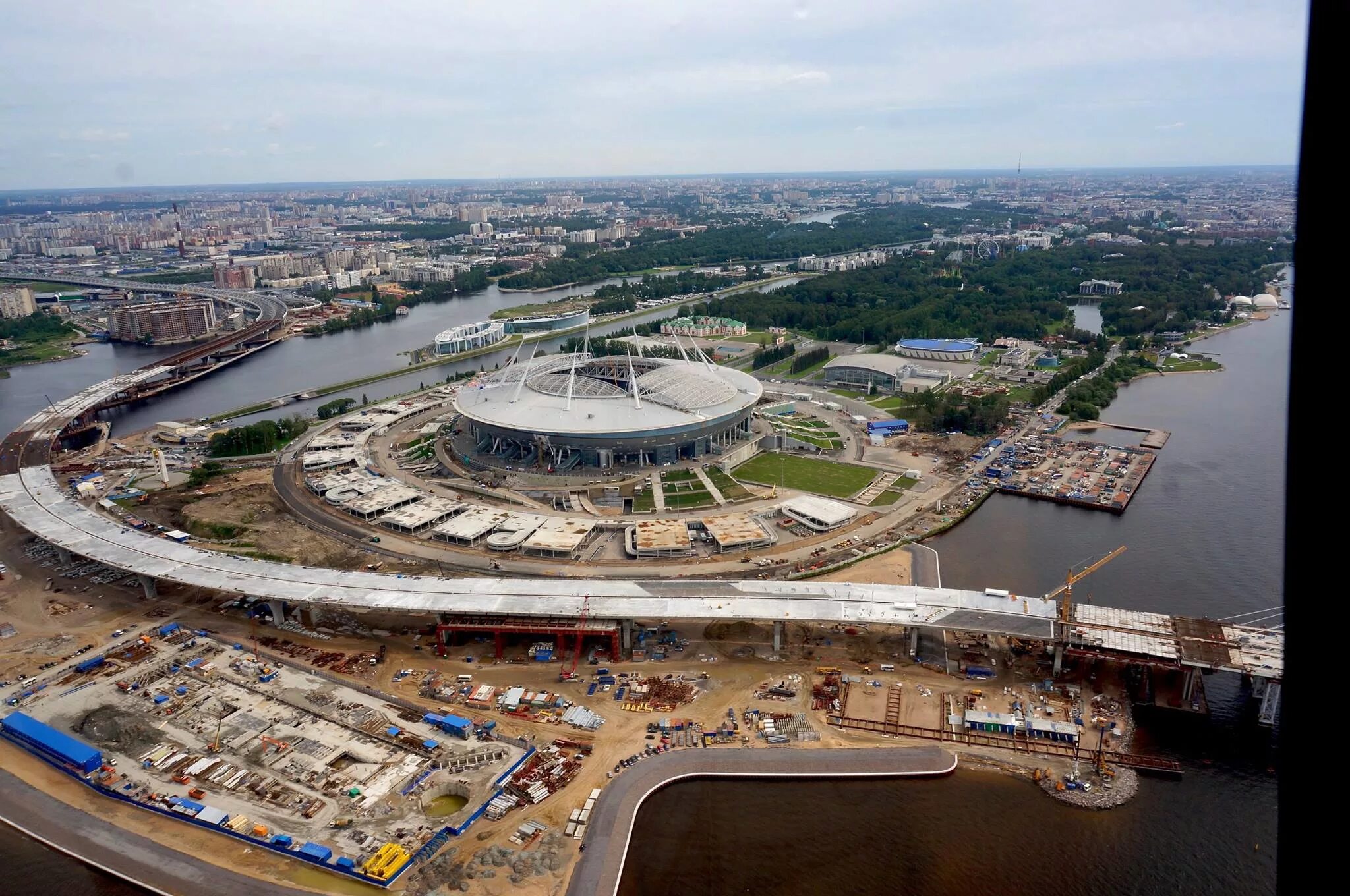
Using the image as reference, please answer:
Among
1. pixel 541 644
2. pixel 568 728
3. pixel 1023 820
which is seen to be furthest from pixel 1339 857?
pixel 541 644

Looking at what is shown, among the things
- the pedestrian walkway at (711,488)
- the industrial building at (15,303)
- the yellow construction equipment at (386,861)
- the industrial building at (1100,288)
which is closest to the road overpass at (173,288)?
the industrial building at (15,303)

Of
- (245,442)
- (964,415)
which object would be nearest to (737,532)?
(964,415)

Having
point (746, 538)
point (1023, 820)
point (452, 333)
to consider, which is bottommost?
point (1023, 820)

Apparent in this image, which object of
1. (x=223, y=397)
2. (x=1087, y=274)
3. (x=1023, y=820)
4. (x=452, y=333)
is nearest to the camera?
(x=1023, y=820)

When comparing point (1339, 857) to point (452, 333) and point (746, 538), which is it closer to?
point (746, 538)

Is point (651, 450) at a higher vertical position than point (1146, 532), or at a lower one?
higher

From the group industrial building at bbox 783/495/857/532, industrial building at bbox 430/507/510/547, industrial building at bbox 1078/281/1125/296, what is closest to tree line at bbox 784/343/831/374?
industrial building at bbox 783/495/857/532

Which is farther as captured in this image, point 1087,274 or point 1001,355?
point 1087,274
